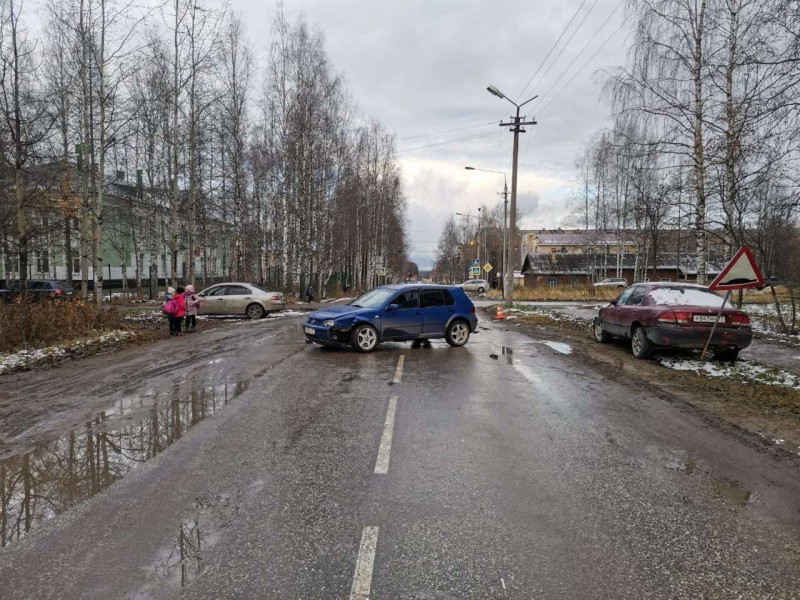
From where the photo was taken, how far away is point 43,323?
1195 centimetres

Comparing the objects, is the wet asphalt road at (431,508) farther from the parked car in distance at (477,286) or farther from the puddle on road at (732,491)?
the parked car in distance at (477,286)

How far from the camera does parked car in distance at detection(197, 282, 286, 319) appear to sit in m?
21.2

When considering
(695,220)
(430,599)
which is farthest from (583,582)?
(695,220)

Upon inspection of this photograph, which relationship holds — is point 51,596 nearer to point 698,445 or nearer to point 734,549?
point 734,549

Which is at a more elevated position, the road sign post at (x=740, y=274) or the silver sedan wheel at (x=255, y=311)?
the road sign post at (x=740, y=274)

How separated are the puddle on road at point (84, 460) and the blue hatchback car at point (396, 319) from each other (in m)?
4.39

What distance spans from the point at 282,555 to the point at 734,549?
2.73 m

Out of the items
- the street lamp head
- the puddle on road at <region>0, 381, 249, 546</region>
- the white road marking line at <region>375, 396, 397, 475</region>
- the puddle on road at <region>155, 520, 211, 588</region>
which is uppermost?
the street lamp head

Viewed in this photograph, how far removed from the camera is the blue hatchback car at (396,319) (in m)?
11.0

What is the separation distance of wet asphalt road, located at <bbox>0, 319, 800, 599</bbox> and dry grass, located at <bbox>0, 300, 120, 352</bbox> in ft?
20.4

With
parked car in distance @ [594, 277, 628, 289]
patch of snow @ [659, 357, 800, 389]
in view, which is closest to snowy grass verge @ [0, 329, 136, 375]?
patch of snow @ [659, 357, 800, 389]

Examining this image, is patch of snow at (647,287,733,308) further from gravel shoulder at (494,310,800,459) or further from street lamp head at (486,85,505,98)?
street lamp head at (486,85,505,98)

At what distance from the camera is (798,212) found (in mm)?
11336

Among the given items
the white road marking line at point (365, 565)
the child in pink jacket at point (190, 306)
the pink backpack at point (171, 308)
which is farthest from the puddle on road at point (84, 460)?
the child in pink jacket at point (190, 306)
